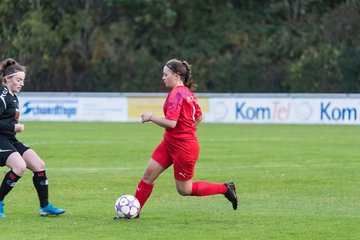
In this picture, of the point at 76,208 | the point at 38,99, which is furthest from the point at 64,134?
the point at 76,208

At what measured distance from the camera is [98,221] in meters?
11.5

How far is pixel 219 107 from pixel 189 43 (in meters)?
15.6

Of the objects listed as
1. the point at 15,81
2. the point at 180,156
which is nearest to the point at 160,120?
the point at 180,156

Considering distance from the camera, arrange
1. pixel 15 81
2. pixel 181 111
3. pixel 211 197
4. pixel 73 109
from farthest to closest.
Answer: pixel 73 109 → pixel 211 197 → pixel 15 81 → pixel 181 111

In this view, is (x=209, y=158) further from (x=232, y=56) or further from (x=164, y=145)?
(x=232, y=56)

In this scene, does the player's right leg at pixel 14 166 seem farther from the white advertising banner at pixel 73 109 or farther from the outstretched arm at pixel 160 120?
the white advertising banner at pixel 73 109

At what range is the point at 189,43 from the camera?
54688 millimetres

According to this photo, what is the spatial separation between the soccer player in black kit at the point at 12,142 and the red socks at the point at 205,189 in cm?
185

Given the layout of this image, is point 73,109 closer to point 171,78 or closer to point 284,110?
point 284,110

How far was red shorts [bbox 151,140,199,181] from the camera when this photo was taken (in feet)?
37.4

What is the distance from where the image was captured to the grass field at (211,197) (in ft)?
35.4

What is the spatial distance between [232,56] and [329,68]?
6.75m

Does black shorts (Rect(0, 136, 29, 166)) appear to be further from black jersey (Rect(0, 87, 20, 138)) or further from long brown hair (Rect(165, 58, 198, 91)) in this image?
long brown hair (Rect(165, 58, 198, 91))

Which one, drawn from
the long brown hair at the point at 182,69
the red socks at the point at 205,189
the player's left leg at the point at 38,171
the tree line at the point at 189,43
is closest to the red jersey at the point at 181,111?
the long brown hair at the point at 182,69
